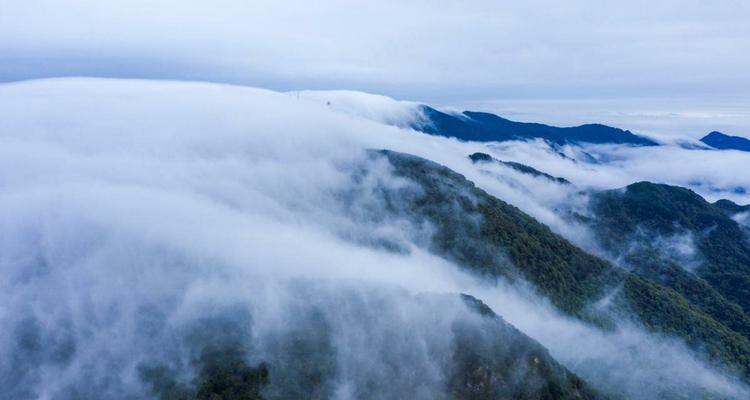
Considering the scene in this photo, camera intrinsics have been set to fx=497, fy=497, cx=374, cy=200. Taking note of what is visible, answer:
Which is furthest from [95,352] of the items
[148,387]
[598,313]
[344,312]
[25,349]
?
[598,313]

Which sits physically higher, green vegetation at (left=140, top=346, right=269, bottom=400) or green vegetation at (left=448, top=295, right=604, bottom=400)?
green vegetation at (left=448, top=295, right=604, bottom=400)

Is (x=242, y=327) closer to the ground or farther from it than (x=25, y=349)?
farther from it

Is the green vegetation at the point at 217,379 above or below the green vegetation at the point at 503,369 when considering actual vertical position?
below

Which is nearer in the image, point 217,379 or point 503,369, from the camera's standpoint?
point 217,379

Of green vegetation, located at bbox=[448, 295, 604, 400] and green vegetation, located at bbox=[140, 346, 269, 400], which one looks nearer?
green vegetation, located at bbox=[140, 346, 269, 400]

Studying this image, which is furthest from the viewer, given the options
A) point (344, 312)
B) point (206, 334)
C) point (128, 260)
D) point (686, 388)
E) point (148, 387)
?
point (128, 260)

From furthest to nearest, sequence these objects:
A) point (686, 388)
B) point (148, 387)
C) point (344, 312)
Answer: point (686, 388) < point (344, 312) < point (148, 387)

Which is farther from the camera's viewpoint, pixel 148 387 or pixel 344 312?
pixel 344 312

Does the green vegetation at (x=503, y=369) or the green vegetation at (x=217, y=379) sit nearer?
the green vegetation at (x=217, y=379)

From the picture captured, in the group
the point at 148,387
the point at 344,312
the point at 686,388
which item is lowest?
the point at 686,388

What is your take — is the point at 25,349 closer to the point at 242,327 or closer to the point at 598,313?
the point at 242,327

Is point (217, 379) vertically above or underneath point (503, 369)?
underneath
